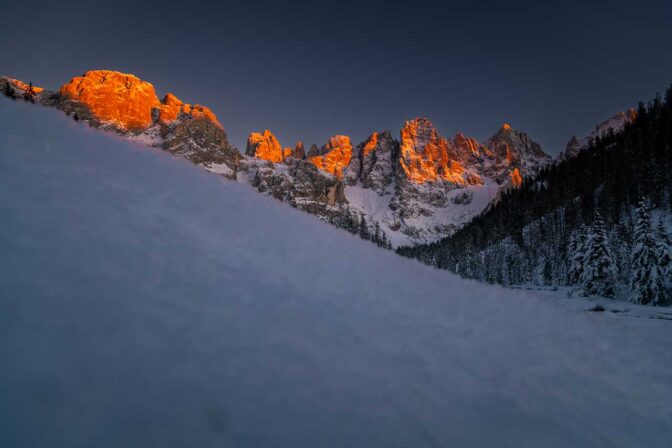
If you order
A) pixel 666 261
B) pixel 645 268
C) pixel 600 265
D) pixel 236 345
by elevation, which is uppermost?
pixel 666 261

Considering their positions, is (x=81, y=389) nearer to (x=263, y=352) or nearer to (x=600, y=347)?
(x=263, y=352)

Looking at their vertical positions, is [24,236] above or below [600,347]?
above

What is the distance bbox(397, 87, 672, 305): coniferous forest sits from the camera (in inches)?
1231

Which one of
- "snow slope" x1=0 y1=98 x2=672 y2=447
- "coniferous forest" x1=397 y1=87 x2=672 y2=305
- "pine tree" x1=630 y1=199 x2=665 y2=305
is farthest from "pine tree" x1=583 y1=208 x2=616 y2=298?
"snow slope" x1=0 y1=98 x2=672 y2=447

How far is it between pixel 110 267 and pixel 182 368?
66.9 inches

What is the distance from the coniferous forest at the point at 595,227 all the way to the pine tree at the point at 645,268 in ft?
0.25

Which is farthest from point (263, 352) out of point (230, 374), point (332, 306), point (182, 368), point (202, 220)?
point (202, 220)

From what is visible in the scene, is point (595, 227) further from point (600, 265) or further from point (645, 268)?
point (645, 268)

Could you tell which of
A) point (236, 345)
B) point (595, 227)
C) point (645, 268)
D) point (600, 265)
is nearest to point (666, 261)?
point (645, 268)

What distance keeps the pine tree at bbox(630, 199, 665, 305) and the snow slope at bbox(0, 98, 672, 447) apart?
31.6m

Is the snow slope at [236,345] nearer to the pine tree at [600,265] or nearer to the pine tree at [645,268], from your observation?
the pine tree at [645,268]

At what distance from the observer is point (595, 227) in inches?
1379

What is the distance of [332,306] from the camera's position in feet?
15.6

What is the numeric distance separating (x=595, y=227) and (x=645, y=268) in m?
6.19
